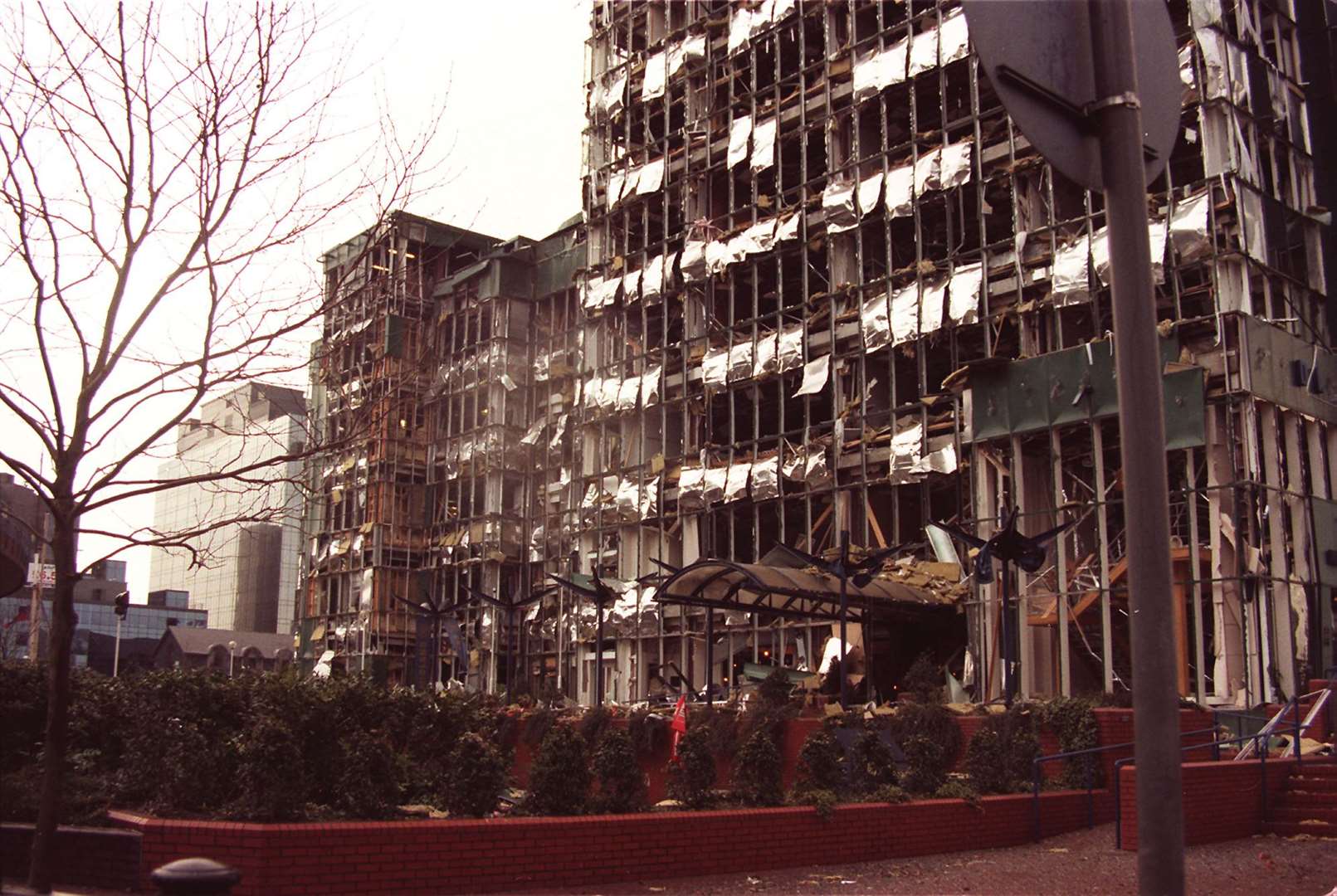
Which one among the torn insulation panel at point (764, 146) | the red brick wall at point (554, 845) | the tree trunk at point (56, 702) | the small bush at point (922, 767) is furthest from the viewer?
the torn insulation panel at point (764, 146)

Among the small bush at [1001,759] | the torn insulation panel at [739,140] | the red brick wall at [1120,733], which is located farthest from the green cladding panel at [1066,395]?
the torn insulation panel at [739,140]

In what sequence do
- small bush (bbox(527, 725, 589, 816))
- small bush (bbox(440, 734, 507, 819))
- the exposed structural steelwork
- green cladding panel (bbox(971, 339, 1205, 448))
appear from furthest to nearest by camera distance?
the exposed structural steelwork, green cladding panel (bbox(971, 339, 1205, 448)), small bush (bbox(527, 725, 589, 816)), small bush (bbox(440, 734, 507, 819))

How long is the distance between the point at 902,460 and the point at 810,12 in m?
16.0

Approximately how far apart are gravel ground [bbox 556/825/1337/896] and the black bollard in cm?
913

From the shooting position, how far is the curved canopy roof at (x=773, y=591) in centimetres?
2692

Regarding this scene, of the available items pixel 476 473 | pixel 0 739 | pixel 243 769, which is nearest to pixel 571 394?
pixel 476 473

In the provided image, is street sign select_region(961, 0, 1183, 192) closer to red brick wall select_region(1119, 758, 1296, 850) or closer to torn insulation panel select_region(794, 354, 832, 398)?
red brick wall select_region(1119, 758, 1296, 850)

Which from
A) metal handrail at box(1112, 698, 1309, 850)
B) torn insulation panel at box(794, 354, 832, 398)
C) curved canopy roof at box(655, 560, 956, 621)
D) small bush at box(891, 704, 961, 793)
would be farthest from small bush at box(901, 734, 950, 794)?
torn insulation panel at box(794, 354, 832, 398)

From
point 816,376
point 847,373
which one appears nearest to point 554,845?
point 847,373

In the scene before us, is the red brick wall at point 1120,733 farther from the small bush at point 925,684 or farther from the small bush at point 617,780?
the small bush at point 617,780

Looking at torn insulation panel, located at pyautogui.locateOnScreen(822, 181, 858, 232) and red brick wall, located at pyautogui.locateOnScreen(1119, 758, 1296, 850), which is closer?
red brick wall, located at pyautogui.locateOnScreen(1119, 758, 1296, 850)

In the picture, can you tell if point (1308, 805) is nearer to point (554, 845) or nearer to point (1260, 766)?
point (1260, 766)

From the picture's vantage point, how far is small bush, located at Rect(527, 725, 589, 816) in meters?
12.9

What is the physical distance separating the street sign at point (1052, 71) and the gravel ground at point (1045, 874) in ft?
32.6
